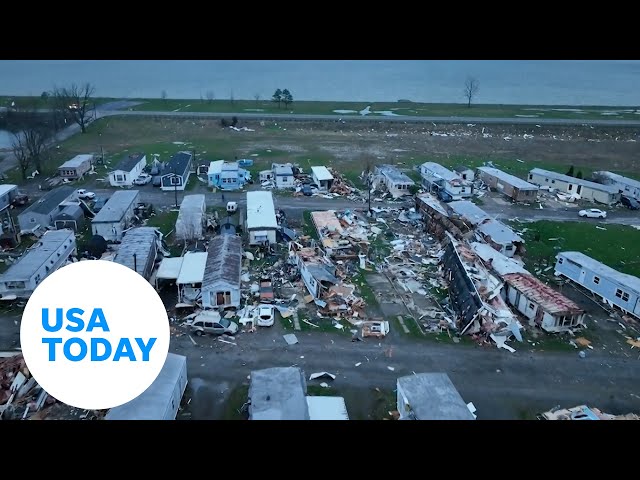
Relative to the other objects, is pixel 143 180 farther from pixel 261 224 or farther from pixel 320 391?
pixel 320 391

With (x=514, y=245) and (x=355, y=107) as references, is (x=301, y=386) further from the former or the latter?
(x=355, y=107)

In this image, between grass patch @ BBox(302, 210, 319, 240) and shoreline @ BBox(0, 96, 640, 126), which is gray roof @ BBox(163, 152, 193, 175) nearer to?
grass patch @ BBox(302, 210, 319, 240)

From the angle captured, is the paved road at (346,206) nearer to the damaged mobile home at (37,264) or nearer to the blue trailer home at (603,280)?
the blue trailer home at (603,280)

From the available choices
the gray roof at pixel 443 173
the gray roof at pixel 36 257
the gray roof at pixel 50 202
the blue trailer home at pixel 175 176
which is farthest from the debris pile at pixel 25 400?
the gray roof at pixel 443 173

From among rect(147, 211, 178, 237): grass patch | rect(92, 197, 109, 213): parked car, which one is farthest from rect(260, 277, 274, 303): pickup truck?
rect(92, 197, 109, 213): parked car

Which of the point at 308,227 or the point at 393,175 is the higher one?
the point at 393,175

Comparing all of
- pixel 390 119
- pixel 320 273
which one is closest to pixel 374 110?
pixel 390 119

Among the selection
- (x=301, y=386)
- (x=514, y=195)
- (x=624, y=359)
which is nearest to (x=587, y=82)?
(x=514, y=195)
